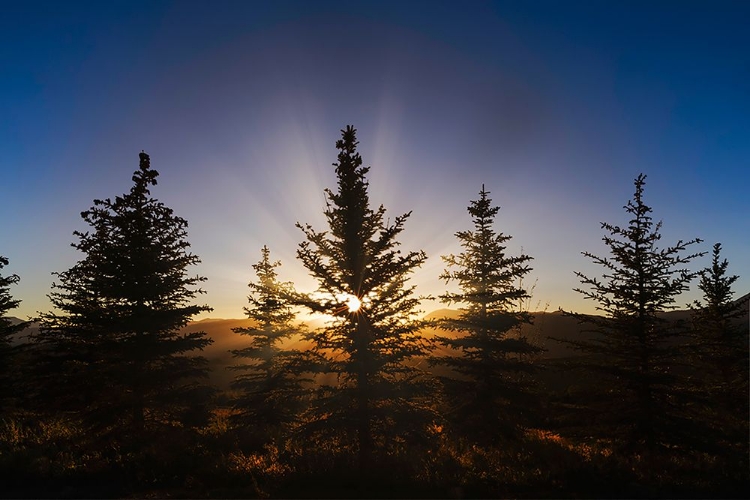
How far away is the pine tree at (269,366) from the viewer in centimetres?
1410

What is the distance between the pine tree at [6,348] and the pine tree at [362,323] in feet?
60.2

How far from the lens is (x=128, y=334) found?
1593 centimetres

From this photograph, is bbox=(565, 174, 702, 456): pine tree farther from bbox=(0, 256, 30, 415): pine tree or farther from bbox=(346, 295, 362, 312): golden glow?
bbox=(0, 256, 30, 415): pine tree

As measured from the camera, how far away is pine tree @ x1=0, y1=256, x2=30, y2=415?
21016 mm

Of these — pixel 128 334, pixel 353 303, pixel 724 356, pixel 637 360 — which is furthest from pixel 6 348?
pixel 724 356

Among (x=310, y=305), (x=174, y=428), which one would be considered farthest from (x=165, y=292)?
(x=310, y=305)

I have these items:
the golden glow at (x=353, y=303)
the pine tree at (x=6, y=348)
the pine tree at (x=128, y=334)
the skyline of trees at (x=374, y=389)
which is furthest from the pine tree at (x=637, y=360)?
the pine tree at (x=6, y=348)

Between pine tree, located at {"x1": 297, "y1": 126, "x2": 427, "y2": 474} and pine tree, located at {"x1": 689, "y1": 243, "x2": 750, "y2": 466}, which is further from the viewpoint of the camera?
pine tree, located at {"x1": 689, "y1": 243, "x2": 750, "y2": 466}

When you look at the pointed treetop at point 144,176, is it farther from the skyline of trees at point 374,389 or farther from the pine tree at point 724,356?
the pine tree at point 724,356

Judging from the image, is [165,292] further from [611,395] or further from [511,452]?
[611,395]

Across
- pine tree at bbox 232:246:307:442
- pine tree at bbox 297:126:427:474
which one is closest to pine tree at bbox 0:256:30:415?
pine tree at bbox 232:246:307:442

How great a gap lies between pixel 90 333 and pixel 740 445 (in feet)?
89.1

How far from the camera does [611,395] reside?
14.4 metres

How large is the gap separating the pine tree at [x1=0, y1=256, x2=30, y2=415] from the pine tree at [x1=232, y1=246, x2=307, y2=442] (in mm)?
11613
